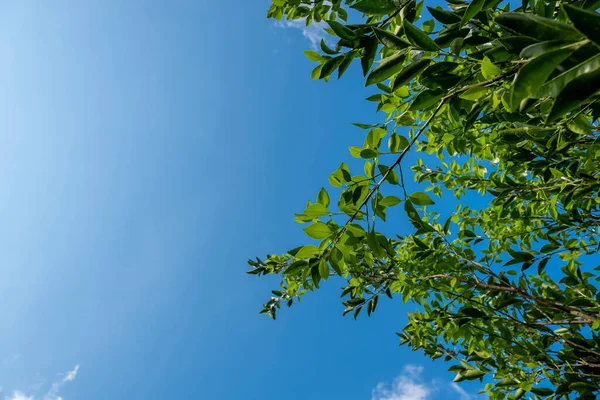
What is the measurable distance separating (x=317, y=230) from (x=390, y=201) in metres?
0.32

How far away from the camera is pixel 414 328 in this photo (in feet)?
11.2

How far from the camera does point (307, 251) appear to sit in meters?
1.38

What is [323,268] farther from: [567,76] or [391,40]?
[567,76]

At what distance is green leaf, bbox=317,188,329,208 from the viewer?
1426mm

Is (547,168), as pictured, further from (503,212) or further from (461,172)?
(461,172)

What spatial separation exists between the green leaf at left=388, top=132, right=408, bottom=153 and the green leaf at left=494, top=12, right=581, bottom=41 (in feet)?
2.67

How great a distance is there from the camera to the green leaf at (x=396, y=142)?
4.91 ft

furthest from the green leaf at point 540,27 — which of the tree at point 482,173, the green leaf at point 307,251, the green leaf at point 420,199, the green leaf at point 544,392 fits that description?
the green leaf at point 544,392

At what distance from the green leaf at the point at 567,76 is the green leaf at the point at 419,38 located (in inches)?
17.6

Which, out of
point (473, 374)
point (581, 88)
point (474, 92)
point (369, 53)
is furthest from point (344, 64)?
point (473, 374)

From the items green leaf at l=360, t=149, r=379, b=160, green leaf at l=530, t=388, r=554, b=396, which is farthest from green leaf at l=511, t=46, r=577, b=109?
green leaf at l=530, t=388, r=554, b=396

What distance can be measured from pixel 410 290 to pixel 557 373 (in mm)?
1384

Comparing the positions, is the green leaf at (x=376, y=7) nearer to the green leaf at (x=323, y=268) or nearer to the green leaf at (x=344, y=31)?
the green leaf at (x=344, y=31)

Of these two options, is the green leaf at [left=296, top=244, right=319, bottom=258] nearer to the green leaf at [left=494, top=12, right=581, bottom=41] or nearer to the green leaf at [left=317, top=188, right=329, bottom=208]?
the green leaf at [left=317, top=188, right=329, bottom=208]
